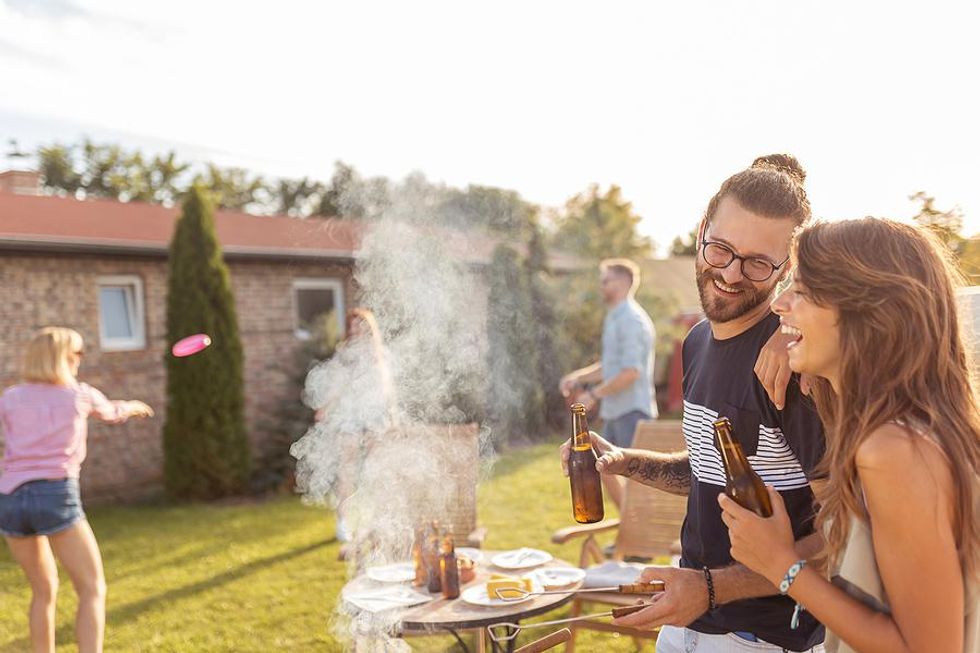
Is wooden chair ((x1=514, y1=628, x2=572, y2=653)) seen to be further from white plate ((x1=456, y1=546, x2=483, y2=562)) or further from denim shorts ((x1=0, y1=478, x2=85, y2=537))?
denim shorts ((x1=0, y1=478, x2=85, y2=537))

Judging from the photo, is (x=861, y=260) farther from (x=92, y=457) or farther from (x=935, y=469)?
(x=92, y=457)

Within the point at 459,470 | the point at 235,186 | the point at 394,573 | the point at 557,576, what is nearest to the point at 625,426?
the point at 459,470

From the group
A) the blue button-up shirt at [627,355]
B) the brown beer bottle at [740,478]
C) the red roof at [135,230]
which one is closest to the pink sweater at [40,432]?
the blue button-up shirt at [627,355]

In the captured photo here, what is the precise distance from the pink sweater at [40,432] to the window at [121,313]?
6440 millimetres

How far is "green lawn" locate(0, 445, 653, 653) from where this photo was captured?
5441 mm

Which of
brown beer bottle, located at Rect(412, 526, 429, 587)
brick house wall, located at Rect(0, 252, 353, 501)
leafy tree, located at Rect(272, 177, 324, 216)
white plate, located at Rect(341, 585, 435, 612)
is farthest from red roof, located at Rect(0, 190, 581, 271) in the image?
leafy tree, located at Rect(272, 177, 324, 216)

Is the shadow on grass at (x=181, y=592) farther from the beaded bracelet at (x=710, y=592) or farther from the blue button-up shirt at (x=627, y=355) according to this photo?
the beaded bracelet at (x=710, y=592)

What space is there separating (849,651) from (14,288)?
10769 mm

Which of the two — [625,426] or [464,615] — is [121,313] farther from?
[464,615]

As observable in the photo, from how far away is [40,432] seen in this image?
4633 millimetres

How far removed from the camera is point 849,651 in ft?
5.19

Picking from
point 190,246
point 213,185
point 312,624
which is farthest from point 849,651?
point 213,185

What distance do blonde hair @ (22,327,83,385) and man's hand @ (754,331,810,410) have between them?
14.3 ft

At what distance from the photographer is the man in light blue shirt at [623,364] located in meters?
6.64
